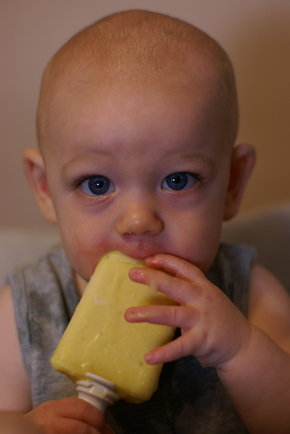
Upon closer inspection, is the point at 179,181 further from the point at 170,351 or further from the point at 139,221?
the point at 170,351

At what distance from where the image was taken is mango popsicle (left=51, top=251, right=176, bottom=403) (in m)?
0.73

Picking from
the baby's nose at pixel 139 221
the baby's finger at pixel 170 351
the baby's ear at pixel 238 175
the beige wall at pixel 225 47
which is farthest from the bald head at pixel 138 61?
the beige wall at pixel 225 47

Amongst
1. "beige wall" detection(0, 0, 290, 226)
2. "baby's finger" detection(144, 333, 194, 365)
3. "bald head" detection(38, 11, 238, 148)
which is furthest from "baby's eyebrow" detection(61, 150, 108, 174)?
"beige wall" detection(0, 0, 290, 226)

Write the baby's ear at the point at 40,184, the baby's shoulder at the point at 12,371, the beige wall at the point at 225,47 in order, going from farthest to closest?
the beige wall at the point at 225,47, the baby's ear at the point at 40,184, the baby's shoulder at the point at 12,371

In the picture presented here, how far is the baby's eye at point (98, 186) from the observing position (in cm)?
82

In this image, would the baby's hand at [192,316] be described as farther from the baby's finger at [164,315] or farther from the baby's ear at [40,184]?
the baby's ear at [40,184]

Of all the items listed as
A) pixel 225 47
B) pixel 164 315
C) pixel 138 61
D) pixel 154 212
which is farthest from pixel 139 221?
pixel 225 47

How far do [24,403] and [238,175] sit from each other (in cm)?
72

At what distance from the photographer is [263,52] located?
171cm

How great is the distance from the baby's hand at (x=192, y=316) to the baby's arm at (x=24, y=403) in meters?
0.15

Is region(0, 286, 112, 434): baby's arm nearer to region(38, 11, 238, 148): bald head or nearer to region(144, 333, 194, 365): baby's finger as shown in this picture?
region(144, 333, 194, 365): baby's finger

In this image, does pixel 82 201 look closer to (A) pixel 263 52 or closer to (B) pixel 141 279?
(B) pixel 141 279

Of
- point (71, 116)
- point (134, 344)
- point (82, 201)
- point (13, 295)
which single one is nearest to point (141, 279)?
point (134, 344)

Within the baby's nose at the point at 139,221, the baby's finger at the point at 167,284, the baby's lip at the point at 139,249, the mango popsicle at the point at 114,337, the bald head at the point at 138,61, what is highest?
the bald head at the point at 138,61
